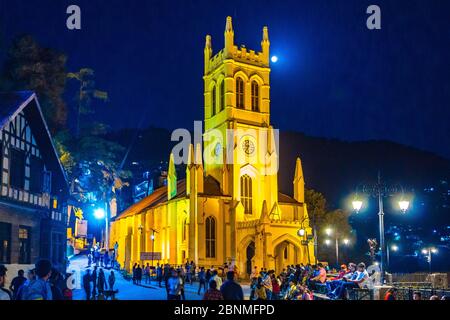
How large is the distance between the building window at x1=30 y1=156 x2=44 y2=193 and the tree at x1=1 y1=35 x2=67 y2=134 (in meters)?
8.68

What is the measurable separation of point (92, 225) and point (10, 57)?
44416 mm

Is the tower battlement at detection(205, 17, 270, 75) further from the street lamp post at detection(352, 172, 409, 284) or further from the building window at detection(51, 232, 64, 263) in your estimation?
the street lamp post at detection(352, 172, 409, 284)

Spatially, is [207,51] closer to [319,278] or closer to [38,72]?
[38,72]

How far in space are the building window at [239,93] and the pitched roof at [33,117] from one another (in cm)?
3230

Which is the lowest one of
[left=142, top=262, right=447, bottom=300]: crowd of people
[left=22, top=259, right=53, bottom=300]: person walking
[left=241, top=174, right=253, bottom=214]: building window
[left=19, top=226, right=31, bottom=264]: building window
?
[left=142, top=262, right=447, bottom=300]: crowd of people

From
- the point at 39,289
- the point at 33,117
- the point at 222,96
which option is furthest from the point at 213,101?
the point at 39,289

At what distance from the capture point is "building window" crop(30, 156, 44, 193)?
83.8 feet

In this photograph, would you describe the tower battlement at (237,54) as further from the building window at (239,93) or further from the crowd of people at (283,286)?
the crowd of people at (283,286)

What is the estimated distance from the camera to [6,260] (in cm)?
2264

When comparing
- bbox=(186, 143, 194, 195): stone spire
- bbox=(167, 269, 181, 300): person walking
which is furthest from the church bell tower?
bbox=(167, 269, 181, 300): person walking

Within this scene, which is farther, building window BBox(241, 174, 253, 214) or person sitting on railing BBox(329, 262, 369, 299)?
building window BBox(241, 174, 253, 214)

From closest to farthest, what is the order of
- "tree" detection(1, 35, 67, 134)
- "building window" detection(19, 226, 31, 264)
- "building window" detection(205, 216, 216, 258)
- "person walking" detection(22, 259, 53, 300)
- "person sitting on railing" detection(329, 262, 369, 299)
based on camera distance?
"person walking" detection(22, 259, 53, 300), "person sitting on railing" detection(329, 262, 369, 299), "building window" detection(19, 226, 31, 264), "tree" detection(1, 35, 67, 134), "building window" detection(205, 216, 216, 258)

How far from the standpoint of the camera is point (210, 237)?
2073 inches
